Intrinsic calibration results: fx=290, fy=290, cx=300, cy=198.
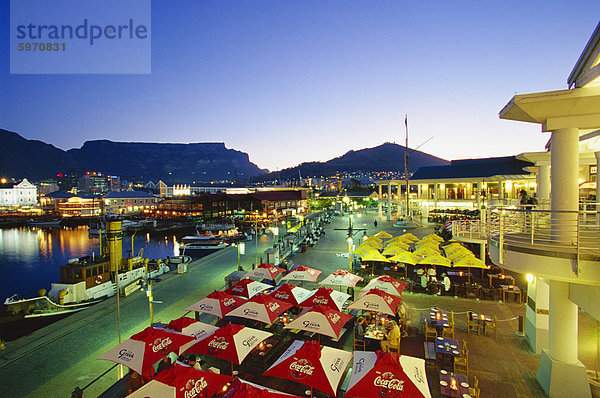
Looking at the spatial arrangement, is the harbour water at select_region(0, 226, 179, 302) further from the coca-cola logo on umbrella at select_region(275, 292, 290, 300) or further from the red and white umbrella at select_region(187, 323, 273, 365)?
the red and white umbrella at select_region(187, 323, 273, 365)

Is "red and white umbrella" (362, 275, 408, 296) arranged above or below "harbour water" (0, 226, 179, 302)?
above

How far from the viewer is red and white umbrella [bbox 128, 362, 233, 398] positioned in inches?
244

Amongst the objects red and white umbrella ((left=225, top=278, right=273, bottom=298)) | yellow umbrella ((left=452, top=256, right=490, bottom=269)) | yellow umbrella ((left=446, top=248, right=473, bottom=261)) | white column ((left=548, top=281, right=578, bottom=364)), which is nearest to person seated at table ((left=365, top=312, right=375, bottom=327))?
red and white umbrella ((left=225, top=278, right=273, bottom=298))

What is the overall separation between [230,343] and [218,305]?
3.23 meters

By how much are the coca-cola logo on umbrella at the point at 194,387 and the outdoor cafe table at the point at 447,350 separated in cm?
689

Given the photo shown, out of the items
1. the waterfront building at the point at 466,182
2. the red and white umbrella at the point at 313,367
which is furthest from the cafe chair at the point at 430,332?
the waterfront building at the point at 466,182

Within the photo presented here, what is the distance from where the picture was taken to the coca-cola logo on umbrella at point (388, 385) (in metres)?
6.08

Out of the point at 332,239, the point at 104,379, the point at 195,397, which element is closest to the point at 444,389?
the point at 195,397

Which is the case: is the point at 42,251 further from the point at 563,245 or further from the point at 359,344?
the point at 563,245

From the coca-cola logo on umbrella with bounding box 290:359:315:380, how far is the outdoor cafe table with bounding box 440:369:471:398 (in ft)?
11.4

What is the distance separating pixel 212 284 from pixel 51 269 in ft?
136

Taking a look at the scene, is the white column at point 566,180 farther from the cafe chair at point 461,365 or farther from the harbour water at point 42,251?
the harbour water at point 42,251

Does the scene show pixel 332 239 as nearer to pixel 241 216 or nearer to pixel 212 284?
pixel 212 284

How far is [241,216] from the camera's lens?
78.6 m
